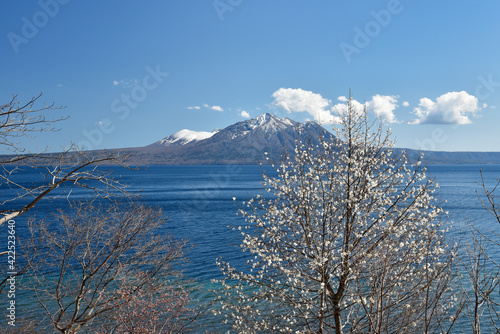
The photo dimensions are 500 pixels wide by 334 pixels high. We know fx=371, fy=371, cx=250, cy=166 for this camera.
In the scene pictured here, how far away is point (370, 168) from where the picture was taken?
1170 centimetres

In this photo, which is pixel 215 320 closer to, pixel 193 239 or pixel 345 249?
pixel 345 249

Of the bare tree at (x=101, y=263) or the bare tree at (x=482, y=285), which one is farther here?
the bare tree at (x=101, y=263)

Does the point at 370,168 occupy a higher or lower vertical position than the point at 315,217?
higher

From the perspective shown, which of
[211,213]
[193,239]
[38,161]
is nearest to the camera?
[38,161]

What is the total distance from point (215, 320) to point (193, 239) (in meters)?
17.5

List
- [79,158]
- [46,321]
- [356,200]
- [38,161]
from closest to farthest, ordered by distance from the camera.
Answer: [38,161]
[79,158]
[356,200]
[46,321]

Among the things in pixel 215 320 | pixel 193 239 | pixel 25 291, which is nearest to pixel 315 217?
pixel 215 320

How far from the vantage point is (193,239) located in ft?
121

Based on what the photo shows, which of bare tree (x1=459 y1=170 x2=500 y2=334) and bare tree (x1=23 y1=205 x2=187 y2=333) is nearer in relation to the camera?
bare tree (x1=459 y1=170 x2=500 y2=334)

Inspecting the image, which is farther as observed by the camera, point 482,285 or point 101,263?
point 482,285

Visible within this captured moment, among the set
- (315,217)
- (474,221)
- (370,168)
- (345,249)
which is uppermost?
(370,168)

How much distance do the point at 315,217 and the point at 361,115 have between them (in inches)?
139

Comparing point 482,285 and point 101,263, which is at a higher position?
point 101,263

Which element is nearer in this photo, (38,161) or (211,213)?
(38,161)
